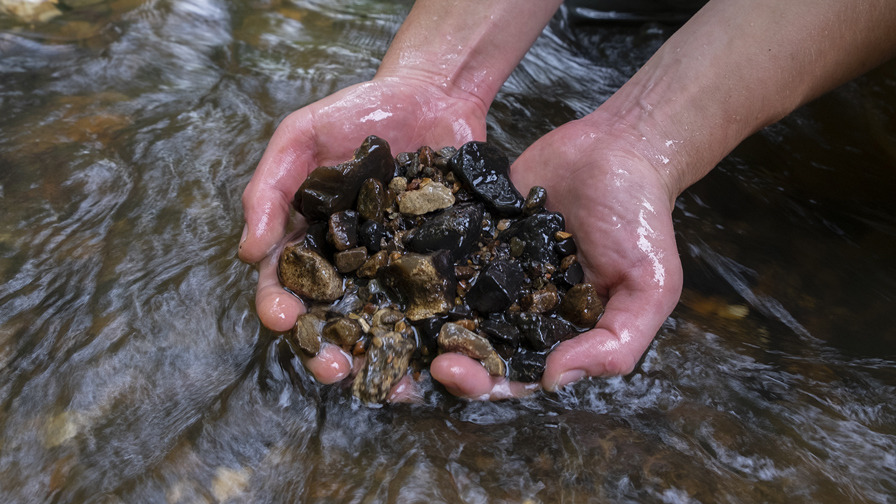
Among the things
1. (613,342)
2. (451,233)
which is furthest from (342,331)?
(613,342)

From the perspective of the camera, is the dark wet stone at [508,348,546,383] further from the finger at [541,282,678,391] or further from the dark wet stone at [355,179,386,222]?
the dark wet stone at [355,179,386,222]

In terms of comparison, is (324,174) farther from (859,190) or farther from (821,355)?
(859,190)

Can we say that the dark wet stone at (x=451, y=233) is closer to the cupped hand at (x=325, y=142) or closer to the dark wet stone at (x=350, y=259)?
the dark wet stone at (x=350, y=259)

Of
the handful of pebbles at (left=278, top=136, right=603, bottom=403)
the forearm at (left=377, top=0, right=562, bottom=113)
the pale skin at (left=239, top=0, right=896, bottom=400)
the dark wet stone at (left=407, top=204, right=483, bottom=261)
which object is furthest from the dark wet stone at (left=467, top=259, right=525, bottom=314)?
the forearm at (left=377, top=0, right=562, bottom=113)

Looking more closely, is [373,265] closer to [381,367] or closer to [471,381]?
[381,367]

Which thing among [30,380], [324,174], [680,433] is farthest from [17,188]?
[680,433]
